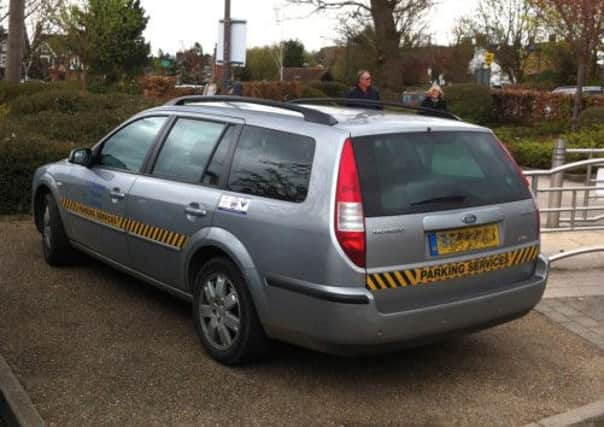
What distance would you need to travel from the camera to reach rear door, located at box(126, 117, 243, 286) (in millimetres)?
4906

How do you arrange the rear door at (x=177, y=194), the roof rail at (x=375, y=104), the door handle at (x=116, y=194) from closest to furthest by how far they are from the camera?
the rear door at (x=177, y=194) → the roof rail at (x=375, y=104) → the door handle at (x=116, y=194)

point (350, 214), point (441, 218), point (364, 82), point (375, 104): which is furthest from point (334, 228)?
point (364, 82)

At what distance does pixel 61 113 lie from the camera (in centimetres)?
1270

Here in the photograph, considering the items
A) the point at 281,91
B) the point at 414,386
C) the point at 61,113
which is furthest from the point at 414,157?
the point at 281,91

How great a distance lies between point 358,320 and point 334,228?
483 millimetres

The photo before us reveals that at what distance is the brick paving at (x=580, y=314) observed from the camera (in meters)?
5.71

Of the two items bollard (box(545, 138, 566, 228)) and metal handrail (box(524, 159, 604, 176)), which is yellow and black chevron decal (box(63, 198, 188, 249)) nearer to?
metal handrail (box(524, 159, 604, 176))

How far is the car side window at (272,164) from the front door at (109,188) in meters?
1.15

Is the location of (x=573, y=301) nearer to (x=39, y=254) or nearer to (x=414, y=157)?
(x=414, y=157)

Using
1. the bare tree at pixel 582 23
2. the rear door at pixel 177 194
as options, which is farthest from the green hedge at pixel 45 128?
the bare tree at pixel 582 23

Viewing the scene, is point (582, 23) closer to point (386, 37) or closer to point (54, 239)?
point (386, 37)

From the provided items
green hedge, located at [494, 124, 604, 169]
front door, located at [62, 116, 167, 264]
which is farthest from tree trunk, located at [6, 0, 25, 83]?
front door, located at [62, 116, 167, 264]

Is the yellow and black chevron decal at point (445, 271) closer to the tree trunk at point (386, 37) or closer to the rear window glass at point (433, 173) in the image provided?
the rear window glass at point (433, 173)

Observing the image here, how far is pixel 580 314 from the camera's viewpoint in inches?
242
